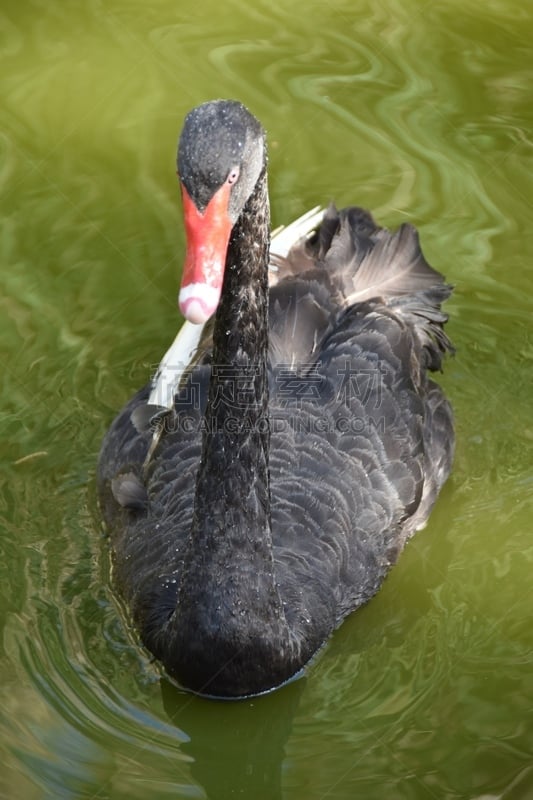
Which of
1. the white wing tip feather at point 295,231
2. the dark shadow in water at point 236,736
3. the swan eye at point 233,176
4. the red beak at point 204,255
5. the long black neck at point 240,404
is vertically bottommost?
the dark shadow in water at point 236,736

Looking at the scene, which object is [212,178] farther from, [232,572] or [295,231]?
[295,231]

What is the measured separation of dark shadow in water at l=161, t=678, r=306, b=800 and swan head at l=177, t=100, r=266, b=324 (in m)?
1.66

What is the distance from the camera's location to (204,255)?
3244mm

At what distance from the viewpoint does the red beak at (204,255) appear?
10.2 feet

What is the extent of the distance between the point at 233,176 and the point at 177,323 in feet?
9.45

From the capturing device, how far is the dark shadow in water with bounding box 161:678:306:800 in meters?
4.14

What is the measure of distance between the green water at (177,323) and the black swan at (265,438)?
0.57 ft

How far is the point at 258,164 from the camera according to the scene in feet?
11.6

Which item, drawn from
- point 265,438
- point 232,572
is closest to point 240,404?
point 265,438

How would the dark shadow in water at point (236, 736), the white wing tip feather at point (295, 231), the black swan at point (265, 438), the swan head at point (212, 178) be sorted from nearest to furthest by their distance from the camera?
the swan head at point (212, 178)
the black swan at point (265, 438)
the dark shadow in water at point (236, 736)
the white wing tip feather at point (295, 231)

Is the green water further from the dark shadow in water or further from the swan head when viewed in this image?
the swan head

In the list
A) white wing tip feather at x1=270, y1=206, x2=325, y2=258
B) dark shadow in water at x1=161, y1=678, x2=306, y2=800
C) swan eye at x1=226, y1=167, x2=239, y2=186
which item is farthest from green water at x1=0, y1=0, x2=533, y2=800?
swan eye at x1=226, y1=167, x2=239, y2=186

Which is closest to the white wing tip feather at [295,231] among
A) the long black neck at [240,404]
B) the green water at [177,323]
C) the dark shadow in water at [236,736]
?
the green water at [177,323]

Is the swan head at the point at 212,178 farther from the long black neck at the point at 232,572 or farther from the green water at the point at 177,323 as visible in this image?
the green water at the point at 177,323
